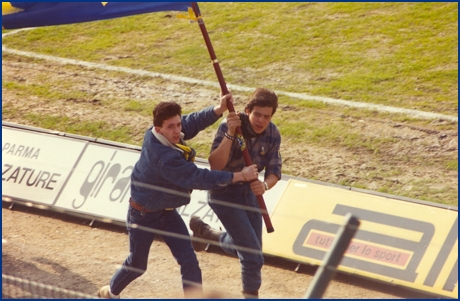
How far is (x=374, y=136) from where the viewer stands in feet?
33.0

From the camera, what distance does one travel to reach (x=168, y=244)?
6.55 m

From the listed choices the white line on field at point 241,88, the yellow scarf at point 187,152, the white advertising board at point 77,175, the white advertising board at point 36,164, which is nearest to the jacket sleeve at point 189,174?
the yellow scarf at point 187,152

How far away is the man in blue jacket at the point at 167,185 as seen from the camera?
6.16m

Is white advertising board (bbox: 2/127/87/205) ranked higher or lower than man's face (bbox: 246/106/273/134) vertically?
lower

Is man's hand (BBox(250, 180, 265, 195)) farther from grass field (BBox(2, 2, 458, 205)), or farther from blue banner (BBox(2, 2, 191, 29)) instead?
grass field (BBox(2, 2, 458, 205))

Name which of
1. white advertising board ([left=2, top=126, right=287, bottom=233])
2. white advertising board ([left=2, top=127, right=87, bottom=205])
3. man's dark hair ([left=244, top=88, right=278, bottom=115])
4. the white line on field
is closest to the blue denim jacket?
man's dark hair ([left=244, top=88, right=278, bottom=115])

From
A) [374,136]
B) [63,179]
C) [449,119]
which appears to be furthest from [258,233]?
[449,119]

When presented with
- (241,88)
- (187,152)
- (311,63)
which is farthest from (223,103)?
(311,63)

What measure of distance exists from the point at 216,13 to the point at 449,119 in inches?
205

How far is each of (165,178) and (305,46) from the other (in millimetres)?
6862

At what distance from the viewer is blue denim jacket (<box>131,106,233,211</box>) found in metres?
6.13

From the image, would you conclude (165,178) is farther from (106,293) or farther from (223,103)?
(106,293)

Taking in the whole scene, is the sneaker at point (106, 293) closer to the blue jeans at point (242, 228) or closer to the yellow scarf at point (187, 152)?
the blue jeans at point (242, 228)

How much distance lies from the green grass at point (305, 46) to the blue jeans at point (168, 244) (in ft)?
17.0
